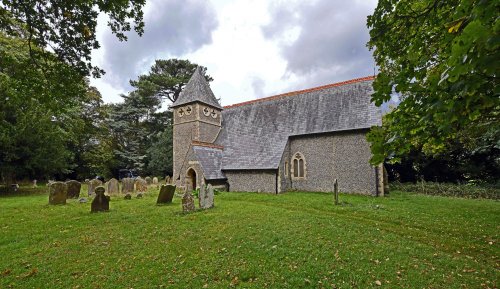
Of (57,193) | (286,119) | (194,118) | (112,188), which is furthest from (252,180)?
(57,193)

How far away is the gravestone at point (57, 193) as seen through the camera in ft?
41.6

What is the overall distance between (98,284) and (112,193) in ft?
45.9

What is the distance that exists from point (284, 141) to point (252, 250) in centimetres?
1354

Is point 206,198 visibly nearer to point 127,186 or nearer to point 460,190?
point 127,186

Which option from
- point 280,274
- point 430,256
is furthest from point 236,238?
point 430,256

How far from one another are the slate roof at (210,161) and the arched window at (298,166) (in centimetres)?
539

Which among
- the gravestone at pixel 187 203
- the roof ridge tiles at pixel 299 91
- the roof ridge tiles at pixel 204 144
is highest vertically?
the roof ridge tiles at pixel 299 91

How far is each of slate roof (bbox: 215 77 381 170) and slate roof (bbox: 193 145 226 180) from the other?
54 cm

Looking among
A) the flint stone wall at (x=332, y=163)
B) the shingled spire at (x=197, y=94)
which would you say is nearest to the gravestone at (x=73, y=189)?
the shingled spire at (x=197, y=94)

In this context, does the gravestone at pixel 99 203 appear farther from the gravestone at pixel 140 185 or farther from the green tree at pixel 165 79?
the green tree at pixel 165 79

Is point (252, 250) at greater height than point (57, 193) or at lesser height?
lesser

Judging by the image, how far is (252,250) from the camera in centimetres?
593

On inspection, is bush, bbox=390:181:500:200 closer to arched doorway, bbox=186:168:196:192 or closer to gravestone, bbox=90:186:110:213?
arched doorway, bbox=186:168:196:192

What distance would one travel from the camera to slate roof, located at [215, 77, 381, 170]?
57.0ft
